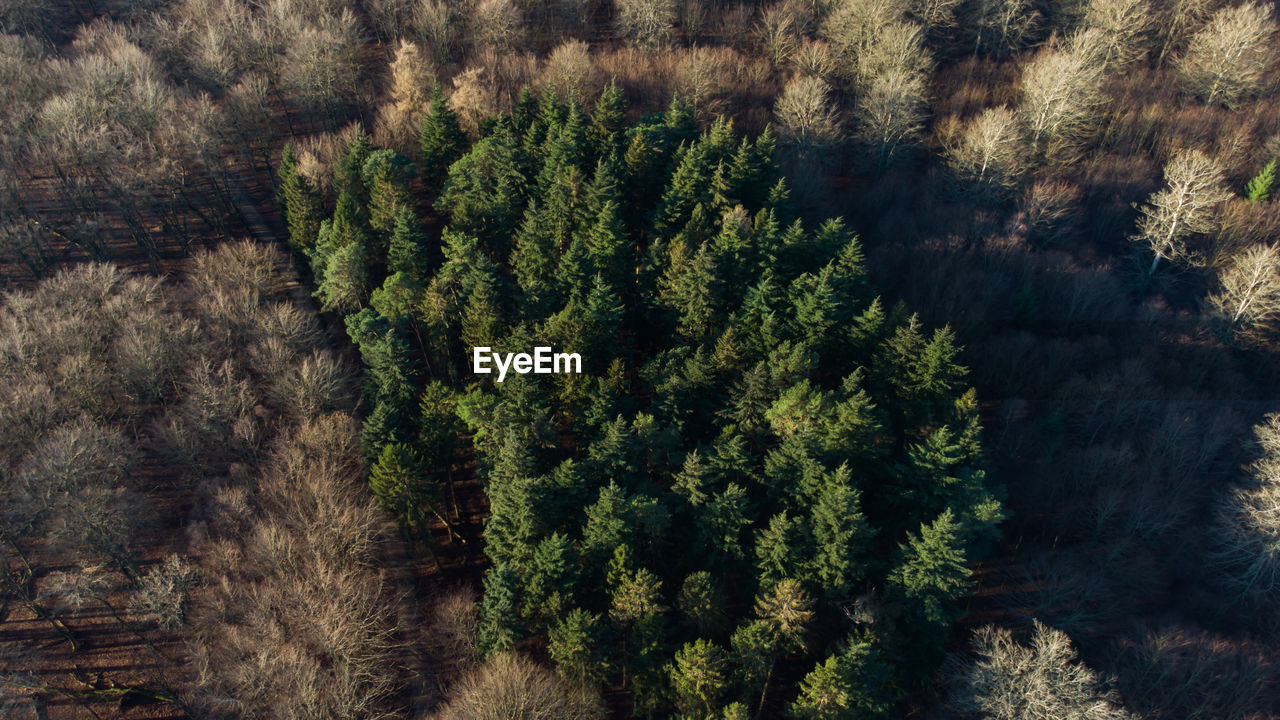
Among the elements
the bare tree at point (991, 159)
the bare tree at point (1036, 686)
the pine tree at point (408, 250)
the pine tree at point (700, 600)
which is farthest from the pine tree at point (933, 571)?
the bare tree at point (991, 159)

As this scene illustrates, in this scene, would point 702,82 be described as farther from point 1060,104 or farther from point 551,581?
point 551,581

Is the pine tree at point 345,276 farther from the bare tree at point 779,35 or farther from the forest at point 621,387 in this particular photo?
the bare tree at point 779,35

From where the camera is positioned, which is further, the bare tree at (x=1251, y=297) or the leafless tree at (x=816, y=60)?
the leafless tree at (x=816, y=60)

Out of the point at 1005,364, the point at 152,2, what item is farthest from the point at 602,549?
the point at 152,2

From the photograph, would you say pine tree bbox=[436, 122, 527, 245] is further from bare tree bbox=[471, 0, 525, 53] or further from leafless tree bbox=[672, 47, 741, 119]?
bare tree bbox=[471, 0, 525, 53]

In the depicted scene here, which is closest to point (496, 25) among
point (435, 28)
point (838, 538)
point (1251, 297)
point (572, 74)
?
point (435, 28)

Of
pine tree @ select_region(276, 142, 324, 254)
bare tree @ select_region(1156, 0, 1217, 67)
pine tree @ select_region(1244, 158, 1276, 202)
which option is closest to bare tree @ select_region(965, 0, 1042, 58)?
bare tree @ select_region(1156, 0, 1217, 67)
